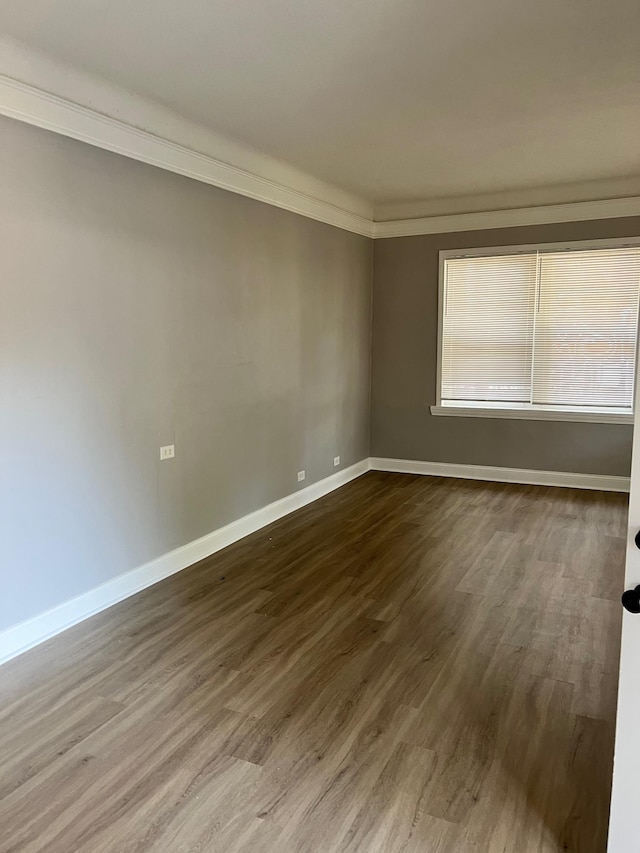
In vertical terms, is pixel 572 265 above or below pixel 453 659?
above

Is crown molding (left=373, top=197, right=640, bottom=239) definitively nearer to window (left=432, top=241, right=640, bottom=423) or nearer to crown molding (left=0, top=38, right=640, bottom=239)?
crown molding (left=0, top=38, right=640, bottom=239)

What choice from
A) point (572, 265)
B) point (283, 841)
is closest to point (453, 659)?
point (283, 841)

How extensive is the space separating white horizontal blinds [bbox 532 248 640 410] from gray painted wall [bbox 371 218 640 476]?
24cm

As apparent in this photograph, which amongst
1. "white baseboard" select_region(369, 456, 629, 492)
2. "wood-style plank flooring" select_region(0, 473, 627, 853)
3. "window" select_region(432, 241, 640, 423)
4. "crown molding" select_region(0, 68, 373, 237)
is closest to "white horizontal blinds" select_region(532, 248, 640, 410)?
"window" select_region(432, 241, 640, 423)

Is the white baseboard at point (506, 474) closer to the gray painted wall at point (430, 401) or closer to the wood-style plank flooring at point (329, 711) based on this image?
the gray painted wall at point (430, 401)

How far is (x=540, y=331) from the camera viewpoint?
5.83 m

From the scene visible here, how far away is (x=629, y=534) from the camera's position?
1.47 m

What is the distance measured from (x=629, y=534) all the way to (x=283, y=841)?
135 cm

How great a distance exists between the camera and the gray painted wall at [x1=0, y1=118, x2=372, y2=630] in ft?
9.37

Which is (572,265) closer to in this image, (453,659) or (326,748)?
(453,659)

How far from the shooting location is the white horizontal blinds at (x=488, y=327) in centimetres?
589

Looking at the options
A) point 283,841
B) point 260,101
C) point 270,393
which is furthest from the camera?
point 270,393

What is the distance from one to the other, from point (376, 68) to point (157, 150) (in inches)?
52.9

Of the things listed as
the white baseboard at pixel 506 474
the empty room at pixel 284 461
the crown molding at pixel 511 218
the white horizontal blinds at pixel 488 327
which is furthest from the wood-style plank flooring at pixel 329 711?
the crown molding at pixel 511 218
